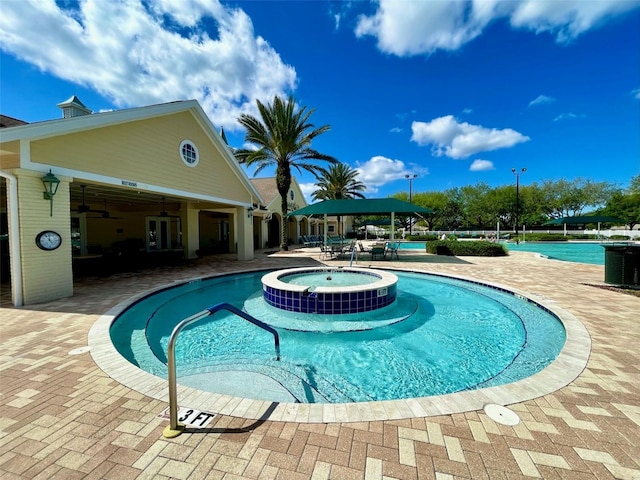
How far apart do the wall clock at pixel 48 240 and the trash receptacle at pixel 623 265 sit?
50.1 ft

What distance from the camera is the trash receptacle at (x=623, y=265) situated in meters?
7.75

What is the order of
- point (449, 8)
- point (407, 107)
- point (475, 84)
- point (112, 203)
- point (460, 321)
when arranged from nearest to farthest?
point (460, 321), point (449, 8), point (112, 203), point (475, 84), point (407, 107)

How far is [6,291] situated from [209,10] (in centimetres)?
1107

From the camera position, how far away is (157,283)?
30.3 feet

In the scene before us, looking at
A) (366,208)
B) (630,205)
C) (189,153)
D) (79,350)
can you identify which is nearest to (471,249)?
(366,208)

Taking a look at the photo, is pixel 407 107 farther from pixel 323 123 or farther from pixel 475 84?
pixel 323 123

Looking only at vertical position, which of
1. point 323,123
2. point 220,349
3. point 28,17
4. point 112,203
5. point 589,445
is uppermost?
point 323,123

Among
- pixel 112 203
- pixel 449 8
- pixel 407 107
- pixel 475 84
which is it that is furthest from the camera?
pixel 407 107

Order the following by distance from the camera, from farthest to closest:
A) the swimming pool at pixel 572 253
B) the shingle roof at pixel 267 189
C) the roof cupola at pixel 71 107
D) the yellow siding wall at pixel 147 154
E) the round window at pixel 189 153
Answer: the shingle roof at pixel 267 189 → the swimming pool at pixel 572 253 → the round window at pixel 189 153 → the roof cupola at pixel 71 107 → the yellow siding wall at pixel 147 154

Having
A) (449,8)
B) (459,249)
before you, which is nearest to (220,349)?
(449,8)

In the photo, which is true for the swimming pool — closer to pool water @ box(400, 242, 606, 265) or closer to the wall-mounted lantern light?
pool water @ box(400, 242, 606, 265)

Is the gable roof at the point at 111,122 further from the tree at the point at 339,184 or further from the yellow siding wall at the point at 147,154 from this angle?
the tree at the point at 339,184

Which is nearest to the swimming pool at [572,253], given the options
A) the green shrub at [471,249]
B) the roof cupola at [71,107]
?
the green shrub at [471,249]

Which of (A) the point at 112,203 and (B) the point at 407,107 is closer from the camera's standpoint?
(A) the point at 112,203
